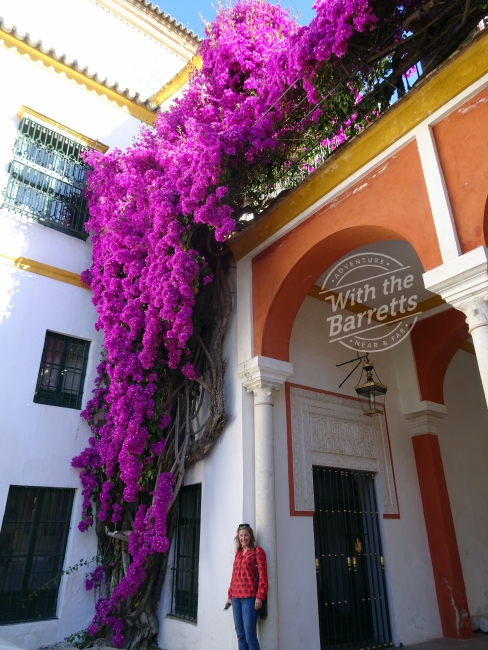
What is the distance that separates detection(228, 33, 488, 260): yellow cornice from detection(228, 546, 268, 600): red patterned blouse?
3.34 metres

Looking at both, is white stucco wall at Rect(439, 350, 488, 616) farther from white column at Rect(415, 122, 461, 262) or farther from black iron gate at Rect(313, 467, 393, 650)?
white column at Rect(415, 122, 461, 262)

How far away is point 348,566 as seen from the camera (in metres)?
5.84

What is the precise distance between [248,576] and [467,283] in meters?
3.11

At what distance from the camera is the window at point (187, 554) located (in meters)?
5.44

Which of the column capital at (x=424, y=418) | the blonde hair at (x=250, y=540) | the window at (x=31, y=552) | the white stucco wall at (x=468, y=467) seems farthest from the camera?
the column capital at (x=424, y=418)

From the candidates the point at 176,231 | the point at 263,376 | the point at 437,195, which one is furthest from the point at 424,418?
the point at 176,231

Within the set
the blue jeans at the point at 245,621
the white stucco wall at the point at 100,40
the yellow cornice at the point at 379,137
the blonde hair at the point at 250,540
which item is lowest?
the blue jeans at the point at 245,621

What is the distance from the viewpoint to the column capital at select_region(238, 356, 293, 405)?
5.37m

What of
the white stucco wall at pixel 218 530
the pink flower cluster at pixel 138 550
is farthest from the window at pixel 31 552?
the white stucco wall at pixel 218 530

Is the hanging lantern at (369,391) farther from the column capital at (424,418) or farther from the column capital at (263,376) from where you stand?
the column capital at (263,376)

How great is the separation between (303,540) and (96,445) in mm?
2593

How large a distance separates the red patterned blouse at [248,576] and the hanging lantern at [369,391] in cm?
252

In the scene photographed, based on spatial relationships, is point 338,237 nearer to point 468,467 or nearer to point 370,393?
point 370,393

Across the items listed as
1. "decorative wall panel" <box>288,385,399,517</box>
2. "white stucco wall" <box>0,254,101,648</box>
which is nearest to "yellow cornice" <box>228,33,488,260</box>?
"decorative wall panel" <box>288,385,399,517</box>
